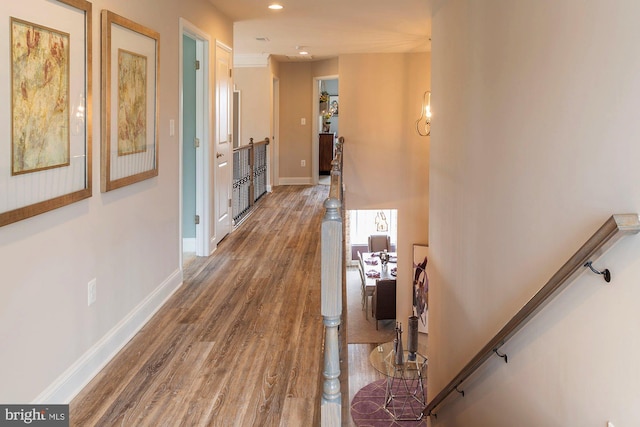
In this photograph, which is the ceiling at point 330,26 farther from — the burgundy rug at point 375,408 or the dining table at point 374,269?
the burgundy rug at point 375,408

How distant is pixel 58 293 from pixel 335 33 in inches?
215

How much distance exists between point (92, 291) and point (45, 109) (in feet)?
3.34

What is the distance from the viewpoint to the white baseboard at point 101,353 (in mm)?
2602

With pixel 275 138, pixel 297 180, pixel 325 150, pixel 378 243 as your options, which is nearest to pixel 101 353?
pixel 275 138

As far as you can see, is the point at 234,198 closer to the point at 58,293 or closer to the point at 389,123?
the point at 389,123

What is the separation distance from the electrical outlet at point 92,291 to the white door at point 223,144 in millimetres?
2951

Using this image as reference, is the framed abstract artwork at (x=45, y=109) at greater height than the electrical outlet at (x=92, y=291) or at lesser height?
greater

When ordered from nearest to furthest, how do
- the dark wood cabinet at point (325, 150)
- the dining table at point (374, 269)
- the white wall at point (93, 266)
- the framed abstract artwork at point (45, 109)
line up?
the framed abstract artwork at point (45, 109)
the white wall at point (93, 266)
the dining table at point (374, 269)
the dark wood cabinet at point (325, 150)

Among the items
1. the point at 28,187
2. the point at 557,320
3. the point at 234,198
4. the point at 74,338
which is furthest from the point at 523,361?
the point at 234,198

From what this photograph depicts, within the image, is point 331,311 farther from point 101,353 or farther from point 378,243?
point 378,243

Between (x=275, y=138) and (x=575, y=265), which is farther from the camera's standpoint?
(x=275, y=138)

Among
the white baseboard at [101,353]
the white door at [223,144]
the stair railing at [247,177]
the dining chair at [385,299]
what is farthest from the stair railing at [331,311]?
the dining chair at [385,299]

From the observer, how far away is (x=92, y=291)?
297cm

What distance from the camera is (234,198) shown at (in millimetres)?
7332
